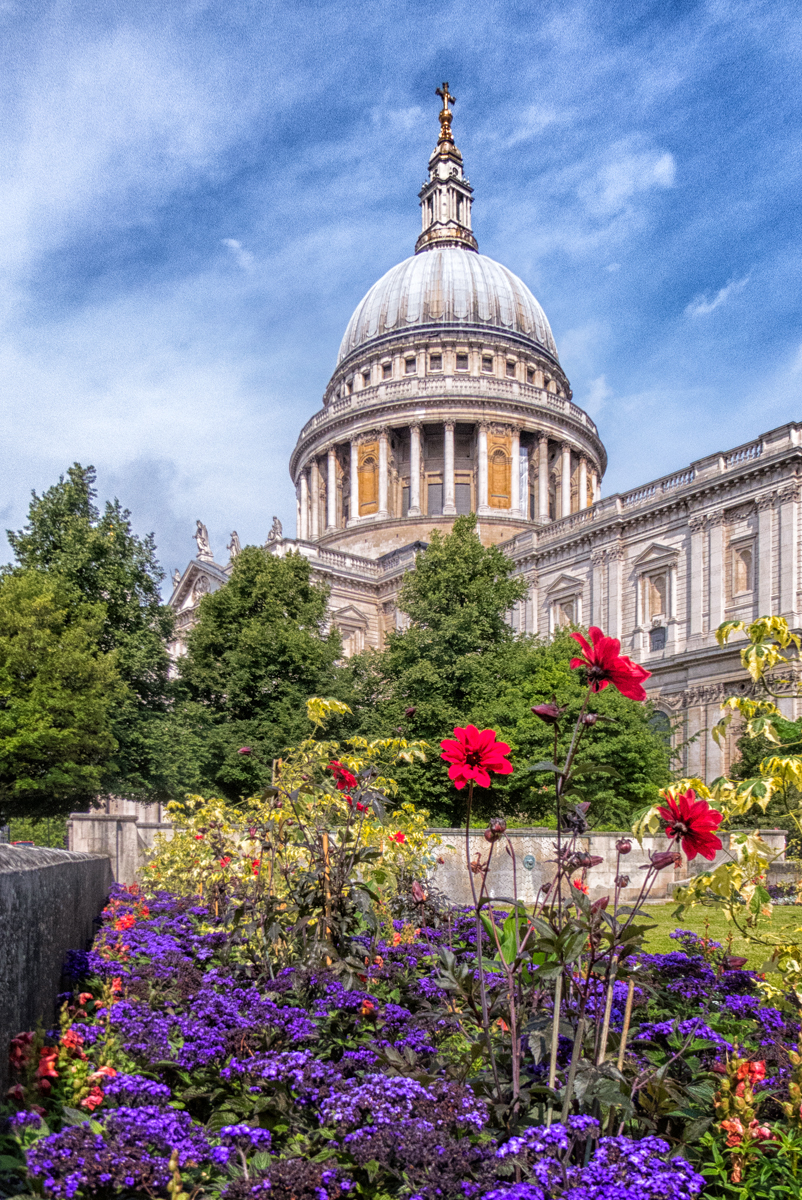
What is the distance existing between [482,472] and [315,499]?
15789 mm

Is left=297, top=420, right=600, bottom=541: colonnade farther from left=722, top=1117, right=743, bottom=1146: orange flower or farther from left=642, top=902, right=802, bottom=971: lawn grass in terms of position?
left=722, top=1117, right=743, bottom=1146: orange flower

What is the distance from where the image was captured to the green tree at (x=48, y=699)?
2750cm

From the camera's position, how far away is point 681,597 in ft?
142

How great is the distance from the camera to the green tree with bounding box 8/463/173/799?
30.6 m

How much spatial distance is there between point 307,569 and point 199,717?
34.0ft

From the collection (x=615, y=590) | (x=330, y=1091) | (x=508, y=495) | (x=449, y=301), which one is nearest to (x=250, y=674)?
(x=615, y=590)

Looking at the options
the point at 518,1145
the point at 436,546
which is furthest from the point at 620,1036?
the point at 436,546

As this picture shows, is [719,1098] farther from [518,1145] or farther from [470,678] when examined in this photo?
[470,678]

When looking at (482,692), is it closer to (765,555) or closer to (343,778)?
(765,555)

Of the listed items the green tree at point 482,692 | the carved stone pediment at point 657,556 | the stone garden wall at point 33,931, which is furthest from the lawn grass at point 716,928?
the carved stone pediment at point 657,556

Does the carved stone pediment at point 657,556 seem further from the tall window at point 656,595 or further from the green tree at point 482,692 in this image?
the green tree at point 482,692

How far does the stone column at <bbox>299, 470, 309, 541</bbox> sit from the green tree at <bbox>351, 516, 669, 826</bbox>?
41198mm

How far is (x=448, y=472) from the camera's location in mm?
68750

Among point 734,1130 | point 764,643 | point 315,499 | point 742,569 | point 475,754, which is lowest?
point 734,1130
